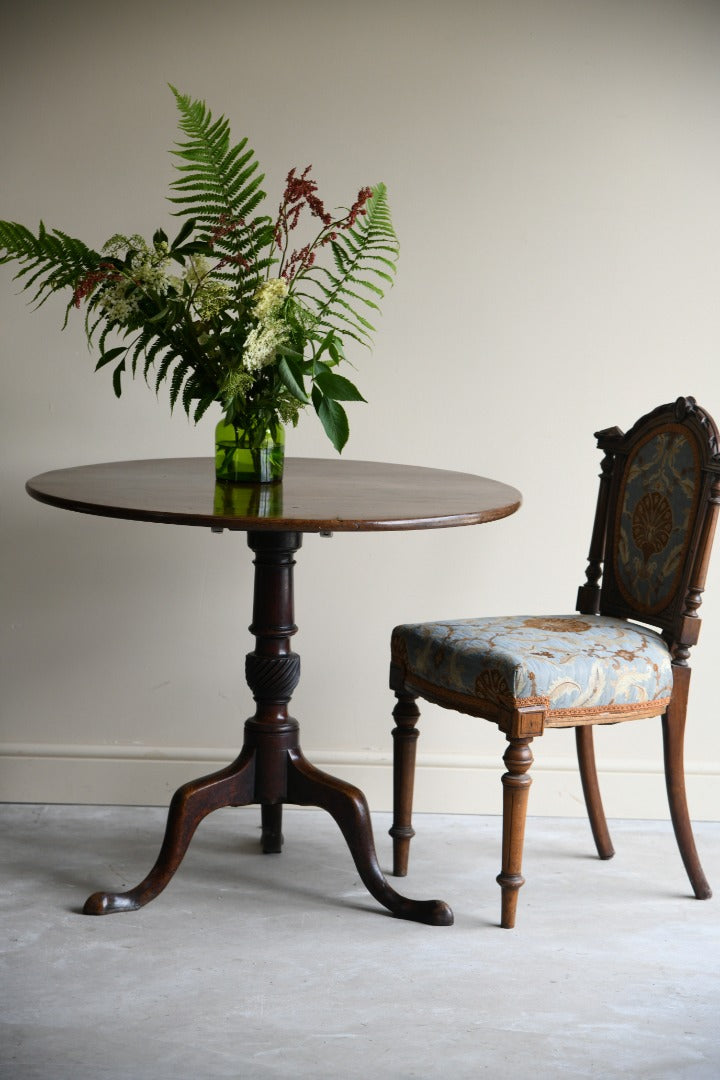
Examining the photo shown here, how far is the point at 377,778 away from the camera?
9.81 ft

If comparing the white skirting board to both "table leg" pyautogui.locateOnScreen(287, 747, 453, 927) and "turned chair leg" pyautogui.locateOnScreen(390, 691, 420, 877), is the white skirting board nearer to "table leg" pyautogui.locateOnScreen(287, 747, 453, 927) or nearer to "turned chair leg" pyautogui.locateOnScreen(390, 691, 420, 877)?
"turned chair leg" pyautogui.locateOnScreen(390, 691, 420, 877)

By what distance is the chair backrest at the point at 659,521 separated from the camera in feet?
7.91

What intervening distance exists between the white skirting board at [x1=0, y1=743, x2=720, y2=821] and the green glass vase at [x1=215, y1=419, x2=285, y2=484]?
36.9 inches

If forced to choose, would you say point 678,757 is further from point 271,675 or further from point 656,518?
point 271,675

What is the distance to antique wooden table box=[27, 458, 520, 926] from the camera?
7.16 feet

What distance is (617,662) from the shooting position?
2297 mm

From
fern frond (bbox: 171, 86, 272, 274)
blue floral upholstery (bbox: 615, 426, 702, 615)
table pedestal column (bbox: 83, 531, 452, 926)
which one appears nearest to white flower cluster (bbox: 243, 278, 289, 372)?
fern frond (bbox: 171, 86, 272, 274)

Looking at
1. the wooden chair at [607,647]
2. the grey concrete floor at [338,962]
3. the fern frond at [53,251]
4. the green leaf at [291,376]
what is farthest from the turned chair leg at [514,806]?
the fern frond at [53,251]

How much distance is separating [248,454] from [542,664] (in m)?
0.68

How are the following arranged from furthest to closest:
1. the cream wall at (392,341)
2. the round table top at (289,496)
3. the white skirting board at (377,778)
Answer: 1. the white skirting board at (377,778)
2. the cream wall at (392,341)
3. the round table top at (289,496)

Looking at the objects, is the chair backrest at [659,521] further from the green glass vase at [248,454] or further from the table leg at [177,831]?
the table leg at [177,831]

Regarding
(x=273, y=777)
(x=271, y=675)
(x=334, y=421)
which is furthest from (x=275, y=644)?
(x=334, y=421)

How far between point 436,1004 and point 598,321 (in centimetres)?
167

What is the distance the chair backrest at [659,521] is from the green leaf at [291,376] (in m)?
0.82
